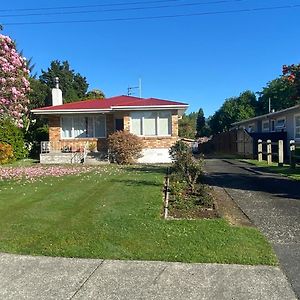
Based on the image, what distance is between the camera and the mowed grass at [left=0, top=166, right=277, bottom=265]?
216 inches

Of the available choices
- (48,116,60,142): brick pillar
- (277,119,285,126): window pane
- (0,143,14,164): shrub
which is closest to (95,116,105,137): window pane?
(48,116,60,142): brick pillar

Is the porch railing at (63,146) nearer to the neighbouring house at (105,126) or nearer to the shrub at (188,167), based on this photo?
the neighbouring house at (105,126)

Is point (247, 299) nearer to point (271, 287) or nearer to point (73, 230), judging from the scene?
point (271, 287)

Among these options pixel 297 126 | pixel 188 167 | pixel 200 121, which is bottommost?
pixel 188 167

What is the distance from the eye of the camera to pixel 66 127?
84.4ft

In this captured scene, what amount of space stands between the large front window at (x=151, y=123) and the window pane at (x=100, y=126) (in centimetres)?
268

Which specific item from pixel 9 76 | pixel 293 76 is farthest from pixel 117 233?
pixel 293 76

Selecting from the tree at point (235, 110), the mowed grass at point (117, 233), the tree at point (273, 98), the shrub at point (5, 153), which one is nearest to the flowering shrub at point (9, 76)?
the mowed grass at point (117, 233)

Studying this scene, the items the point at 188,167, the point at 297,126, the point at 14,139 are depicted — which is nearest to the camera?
the point at 188,167

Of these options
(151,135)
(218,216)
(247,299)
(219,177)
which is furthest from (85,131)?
(247,299)

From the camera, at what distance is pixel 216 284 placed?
4.49 meters

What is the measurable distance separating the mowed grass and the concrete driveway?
0.25 m

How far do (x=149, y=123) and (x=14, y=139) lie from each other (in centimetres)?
862

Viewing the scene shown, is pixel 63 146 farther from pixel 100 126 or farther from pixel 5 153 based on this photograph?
pixel 5 153
